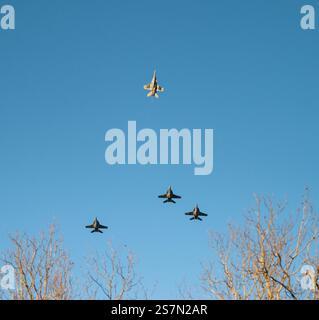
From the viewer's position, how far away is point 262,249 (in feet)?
60.4

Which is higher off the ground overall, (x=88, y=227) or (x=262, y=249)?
(x=88, y=227)
